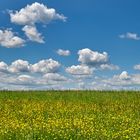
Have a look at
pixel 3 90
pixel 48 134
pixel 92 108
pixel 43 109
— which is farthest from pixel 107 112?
pixel 3 90

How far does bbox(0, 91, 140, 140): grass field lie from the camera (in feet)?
59.9

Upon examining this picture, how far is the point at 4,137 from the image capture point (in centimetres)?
1784

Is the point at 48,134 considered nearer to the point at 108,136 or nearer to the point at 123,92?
the point at 108,136

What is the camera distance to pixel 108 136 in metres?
17.6

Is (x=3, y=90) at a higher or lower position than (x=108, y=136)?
higher

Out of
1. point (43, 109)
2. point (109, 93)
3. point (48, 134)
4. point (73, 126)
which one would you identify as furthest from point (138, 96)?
A: point (48, 134)

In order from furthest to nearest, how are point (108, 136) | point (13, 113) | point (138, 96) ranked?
point (138, 96) → point (13, 113) → point (108, 136)

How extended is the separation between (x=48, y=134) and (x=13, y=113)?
961cm

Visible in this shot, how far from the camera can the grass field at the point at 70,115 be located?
18250 millimetres

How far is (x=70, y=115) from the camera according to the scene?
26.6 m

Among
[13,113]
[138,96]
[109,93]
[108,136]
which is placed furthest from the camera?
[109,93]

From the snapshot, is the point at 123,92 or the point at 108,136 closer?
the point at 108,136

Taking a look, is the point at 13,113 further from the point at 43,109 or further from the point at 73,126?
the point at 73,126

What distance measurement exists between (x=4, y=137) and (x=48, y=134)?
69.0 inches
